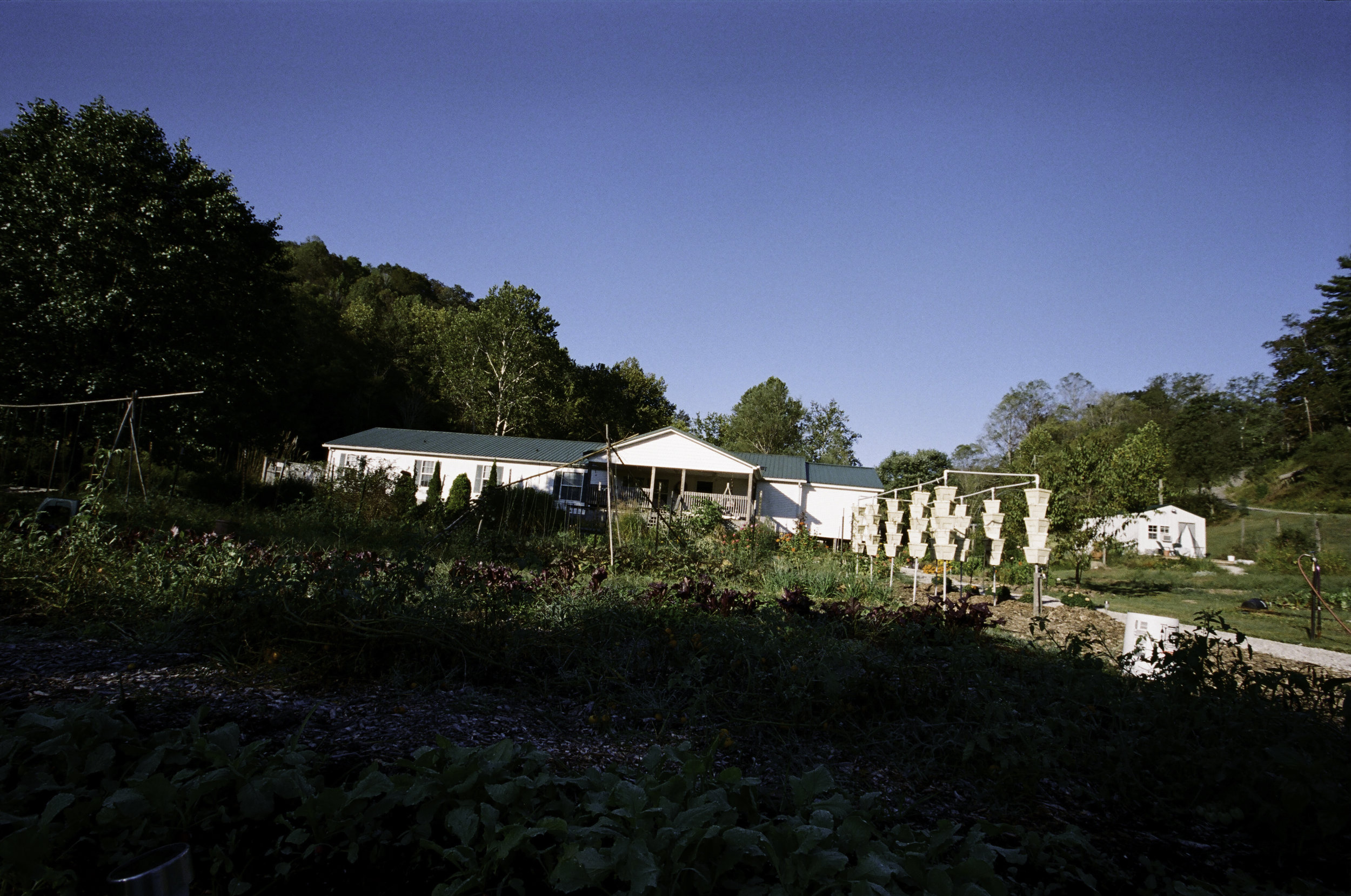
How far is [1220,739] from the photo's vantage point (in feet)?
7.88

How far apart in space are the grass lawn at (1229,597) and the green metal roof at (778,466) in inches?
347

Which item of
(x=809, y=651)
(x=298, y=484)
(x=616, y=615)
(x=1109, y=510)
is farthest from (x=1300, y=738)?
(x=298, y=484)

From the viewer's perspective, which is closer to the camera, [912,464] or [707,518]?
[707,518]

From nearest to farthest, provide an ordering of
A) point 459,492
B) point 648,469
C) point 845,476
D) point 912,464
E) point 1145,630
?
point 1145,630
point 459,492
point 845,476
point 648,469
point 912,464

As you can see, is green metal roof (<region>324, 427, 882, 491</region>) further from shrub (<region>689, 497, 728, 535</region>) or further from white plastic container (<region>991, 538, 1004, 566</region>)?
white plastic container (<region>991, 538, 1004, 566</region>)

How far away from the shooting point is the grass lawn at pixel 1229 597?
8852 mm

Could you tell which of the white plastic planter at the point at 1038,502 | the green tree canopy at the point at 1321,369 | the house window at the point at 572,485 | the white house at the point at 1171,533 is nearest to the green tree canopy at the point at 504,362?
the house window at the point at 572,485

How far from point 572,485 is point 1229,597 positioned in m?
18.9

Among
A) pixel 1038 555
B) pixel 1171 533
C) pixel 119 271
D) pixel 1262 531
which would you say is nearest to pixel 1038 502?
pixel 1038 555

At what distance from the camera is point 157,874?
3.37 ft

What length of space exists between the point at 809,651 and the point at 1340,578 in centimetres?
2023

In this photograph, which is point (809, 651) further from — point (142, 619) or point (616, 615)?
point (142, 619)

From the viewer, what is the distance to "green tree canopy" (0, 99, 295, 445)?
567 inches

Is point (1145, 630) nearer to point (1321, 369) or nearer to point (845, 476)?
point (845, 476)
